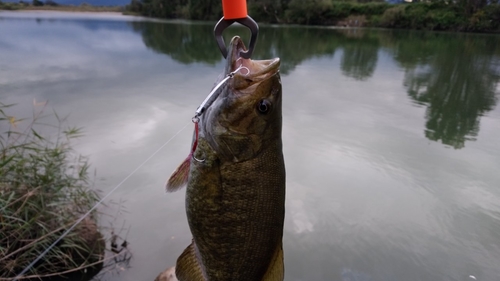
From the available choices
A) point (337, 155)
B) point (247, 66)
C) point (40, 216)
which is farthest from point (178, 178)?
point (337, 155)

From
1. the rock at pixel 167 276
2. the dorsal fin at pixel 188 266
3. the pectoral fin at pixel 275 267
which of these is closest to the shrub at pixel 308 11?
the rock at pixel 167 276

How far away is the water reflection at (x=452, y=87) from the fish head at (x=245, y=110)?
8035mm

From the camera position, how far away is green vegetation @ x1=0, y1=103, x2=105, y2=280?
10.8 ft

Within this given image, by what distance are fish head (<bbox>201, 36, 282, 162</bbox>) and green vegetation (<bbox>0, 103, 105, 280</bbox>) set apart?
8.31ft

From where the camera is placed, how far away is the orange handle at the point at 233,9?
1.34 m

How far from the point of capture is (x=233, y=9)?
1.35 metres

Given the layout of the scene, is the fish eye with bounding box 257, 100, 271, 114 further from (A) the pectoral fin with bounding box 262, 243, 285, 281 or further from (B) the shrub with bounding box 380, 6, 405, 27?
(B) the shrub with bounding box 380, 6, 405, 27

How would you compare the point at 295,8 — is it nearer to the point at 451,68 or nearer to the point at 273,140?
the point at 451,68

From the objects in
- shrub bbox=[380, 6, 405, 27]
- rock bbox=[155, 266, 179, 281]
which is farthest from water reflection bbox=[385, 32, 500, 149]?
shrub bbox=[380, 6, 405, 27]

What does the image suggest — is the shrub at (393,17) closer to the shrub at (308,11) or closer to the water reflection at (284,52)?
the shrub at (308,11)

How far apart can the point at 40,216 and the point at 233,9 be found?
321cm

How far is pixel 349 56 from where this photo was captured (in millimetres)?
20922

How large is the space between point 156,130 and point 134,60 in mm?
9765

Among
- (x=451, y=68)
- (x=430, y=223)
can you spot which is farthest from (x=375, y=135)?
(x=451, y=68)
